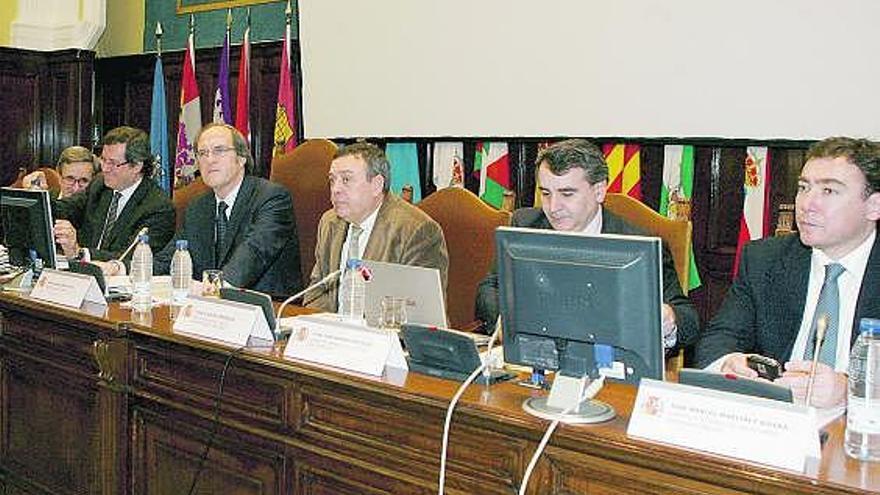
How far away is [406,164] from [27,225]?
7.43 feet

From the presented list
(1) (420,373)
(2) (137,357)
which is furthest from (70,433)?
(1) (420,373)

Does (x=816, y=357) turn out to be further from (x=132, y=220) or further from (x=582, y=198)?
(x=132, y=220)

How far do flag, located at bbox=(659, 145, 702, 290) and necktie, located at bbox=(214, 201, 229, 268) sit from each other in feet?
6.23

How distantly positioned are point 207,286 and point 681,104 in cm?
204

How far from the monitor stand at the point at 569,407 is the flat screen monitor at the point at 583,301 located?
2 cm

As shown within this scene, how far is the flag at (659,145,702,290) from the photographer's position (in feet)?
14.1

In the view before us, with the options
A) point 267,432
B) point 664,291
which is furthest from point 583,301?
point 664,291

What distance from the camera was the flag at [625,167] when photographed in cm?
441

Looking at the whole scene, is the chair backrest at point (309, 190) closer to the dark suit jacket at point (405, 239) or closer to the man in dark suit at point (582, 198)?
the dark suit jacket at point (405, 239)

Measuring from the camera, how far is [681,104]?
4023mm

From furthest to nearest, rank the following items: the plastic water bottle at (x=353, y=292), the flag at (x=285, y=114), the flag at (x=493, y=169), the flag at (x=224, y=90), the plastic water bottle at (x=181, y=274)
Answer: the flag at (x=224, y=90)
the flag at (x=285, y=114)
the flag at (x=493, y=169)
the plastic water bottle at (x=181, y=274)
the plastic water bottle at (x=353, y=292)

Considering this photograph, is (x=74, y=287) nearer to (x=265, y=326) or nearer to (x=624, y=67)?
(x=265, y=326)

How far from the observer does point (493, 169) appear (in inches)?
196

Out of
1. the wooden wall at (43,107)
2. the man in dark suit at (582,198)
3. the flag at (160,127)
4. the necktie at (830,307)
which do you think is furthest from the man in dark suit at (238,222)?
the wooden wall at (43,107)
